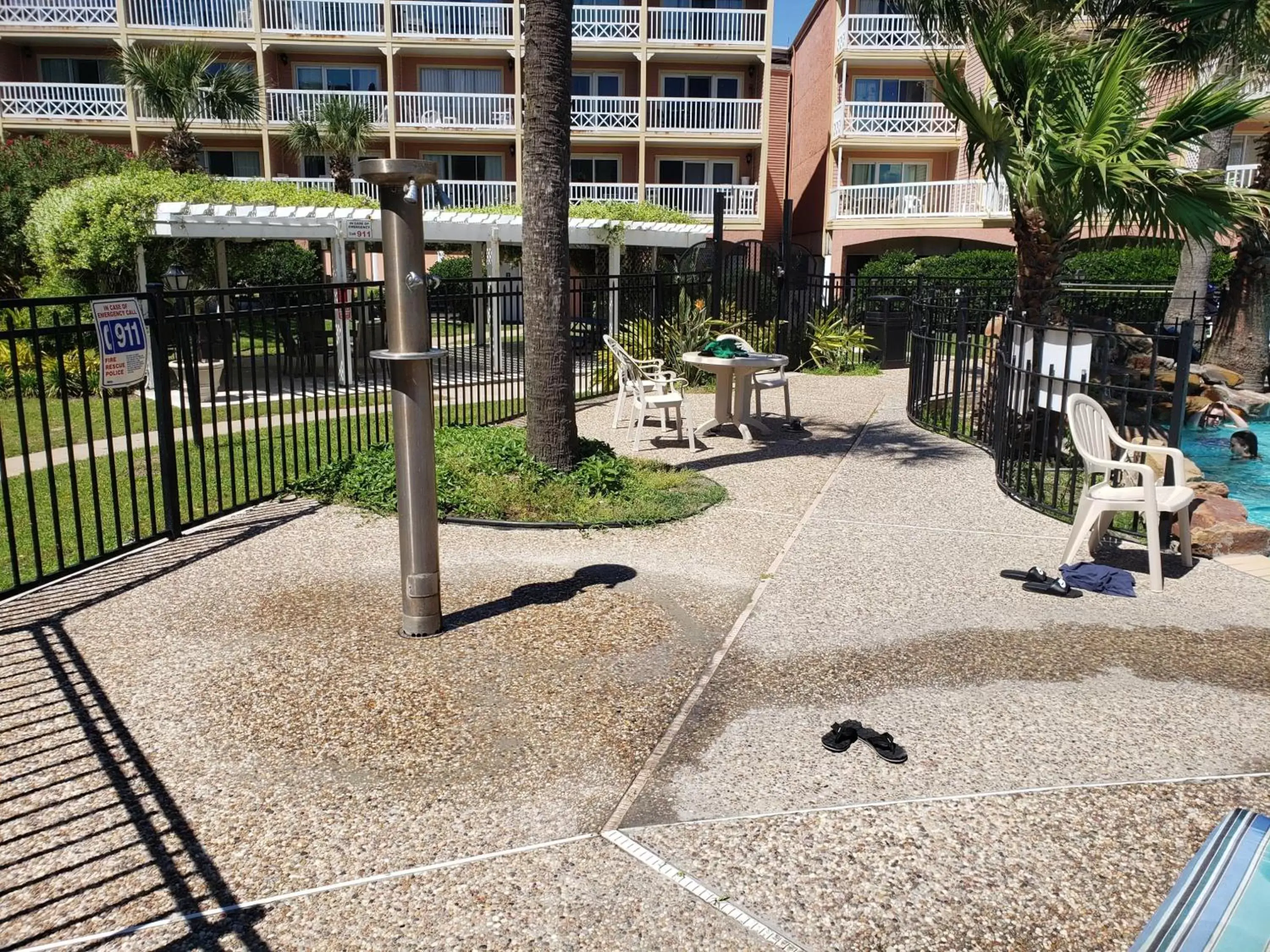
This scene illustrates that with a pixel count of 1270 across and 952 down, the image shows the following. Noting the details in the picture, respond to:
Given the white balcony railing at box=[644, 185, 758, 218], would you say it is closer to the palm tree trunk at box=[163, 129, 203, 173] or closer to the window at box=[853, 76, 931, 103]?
the window at box=[853, 76, 931, 103]

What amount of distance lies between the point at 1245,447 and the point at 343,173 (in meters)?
24.1

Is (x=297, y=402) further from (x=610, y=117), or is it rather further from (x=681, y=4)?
(x=681, y=4)

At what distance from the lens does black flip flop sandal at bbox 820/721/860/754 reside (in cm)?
415

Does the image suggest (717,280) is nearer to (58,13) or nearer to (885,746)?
(885,746)

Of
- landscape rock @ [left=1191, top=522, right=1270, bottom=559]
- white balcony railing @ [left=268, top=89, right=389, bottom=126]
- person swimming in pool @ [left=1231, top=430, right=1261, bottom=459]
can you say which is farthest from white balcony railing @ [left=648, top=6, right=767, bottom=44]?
landscape rock @ [left=1191, top=522, right=1270, bottom=559]

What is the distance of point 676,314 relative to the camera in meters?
15.0

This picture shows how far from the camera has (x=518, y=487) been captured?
801 cm

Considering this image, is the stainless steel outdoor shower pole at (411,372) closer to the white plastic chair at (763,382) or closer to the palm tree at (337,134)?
the white plastic chair at (763,382)

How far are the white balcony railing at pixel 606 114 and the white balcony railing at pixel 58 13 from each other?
13818 mm

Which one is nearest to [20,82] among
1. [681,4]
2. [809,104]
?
[681,4]

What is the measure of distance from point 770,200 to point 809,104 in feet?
14.5

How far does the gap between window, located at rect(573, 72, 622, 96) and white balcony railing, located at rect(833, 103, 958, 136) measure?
6978mm

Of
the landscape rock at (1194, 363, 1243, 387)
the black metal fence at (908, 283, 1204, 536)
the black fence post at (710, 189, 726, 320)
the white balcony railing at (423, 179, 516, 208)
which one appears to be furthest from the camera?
the white balcony railing at (423, 179, 516, 208)

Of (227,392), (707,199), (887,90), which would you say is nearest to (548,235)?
(227,392)
